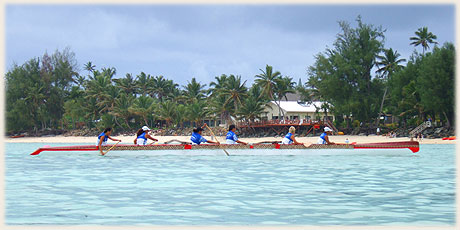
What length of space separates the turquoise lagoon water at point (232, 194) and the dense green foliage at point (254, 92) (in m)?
29.8

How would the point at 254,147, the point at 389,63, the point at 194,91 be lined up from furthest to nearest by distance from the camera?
the point at 194,91 → the point at 389,63 → the point at 254,147

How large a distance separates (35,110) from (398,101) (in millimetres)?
50399

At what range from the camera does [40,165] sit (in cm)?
1819

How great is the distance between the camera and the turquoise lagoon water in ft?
26.2

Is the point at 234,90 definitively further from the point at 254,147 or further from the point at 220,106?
the point at 254,147

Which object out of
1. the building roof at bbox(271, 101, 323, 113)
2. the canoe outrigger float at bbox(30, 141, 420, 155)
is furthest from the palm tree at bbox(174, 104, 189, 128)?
the canoe outrigger float at bbox(30, 141, 420, 155)

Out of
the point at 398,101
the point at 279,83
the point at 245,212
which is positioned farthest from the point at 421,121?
the point at 245,212

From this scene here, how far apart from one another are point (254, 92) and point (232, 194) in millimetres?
53562

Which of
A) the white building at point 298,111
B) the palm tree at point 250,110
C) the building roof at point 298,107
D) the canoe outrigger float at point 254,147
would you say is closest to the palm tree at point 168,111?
the palm tree at point 250,110

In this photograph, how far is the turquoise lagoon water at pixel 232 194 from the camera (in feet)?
26.2

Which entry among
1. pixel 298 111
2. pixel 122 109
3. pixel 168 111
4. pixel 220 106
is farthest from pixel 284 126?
pixel 122 109

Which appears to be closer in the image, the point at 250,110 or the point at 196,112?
the point at 250,110

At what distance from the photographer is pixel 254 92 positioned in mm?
63906

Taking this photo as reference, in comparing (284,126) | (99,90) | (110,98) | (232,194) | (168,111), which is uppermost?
(99,90)
